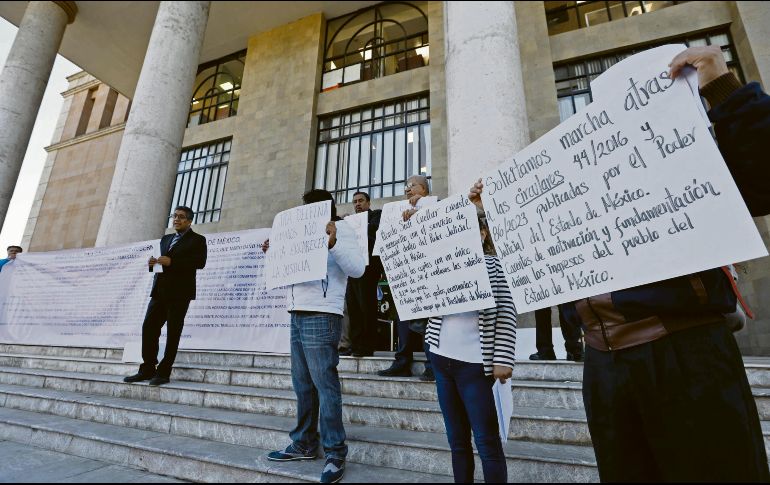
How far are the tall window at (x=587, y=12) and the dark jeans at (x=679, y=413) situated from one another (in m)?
12.2

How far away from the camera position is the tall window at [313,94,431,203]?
36.9 ft

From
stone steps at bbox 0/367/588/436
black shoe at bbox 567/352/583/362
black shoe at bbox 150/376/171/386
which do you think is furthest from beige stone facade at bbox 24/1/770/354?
black shoe at bbox 150/376/171/386

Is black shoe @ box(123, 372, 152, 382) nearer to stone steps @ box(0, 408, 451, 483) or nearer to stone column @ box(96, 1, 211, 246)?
stone steps @ box(0, 408, 451, 483)

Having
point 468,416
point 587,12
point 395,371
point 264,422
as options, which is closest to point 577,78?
point 587,12

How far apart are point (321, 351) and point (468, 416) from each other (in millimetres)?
1131

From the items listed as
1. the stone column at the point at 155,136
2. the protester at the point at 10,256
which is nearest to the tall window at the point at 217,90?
the stone column at the point at 155,136

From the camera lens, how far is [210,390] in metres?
4.01

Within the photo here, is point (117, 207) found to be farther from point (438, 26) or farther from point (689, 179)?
point (438, 26)

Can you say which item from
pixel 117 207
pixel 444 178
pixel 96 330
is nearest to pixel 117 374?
pixel 96 330

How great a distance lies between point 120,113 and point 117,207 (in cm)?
1245

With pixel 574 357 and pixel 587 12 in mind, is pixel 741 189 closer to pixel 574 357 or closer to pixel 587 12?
pixel 574 357

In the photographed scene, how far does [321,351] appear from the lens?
8.93 feet

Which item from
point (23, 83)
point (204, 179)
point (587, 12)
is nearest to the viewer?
point (23, 83)

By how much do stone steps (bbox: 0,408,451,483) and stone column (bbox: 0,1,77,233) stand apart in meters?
9.78
